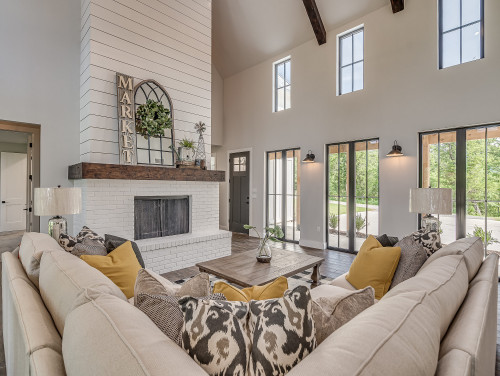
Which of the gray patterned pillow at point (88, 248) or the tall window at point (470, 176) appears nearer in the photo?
the gray patterned pillow at point (88, 248)

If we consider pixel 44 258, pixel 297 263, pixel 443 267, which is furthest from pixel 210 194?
pixel 443 267

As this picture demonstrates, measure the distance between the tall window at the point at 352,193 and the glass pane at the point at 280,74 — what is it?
6.61 feet

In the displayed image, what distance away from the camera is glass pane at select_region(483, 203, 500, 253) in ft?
11.9

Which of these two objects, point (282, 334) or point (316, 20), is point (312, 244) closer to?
point (316, 20)

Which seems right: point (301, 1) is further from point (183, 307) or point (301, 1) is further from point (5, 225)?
point (5, 225)

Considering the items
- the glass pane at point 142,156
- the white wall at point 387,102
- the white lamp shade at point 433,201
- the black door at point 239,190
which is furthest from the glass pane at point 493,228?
the glass pane at point 142,156

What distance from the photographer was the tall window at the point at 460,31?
3744 mm

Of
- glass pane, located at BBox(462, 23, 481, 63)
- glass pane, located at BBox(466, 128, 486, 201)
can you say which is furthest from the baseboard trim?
glass pane, located at BBox(462, 23, 481, 63)

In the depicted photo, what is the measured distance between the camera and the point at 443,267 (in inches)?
52.2

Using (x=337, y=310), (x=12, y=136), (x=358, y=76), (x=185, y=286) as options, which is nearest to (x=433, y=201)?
(x=337, y=310)

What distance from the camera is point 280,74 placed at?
6.12 metres

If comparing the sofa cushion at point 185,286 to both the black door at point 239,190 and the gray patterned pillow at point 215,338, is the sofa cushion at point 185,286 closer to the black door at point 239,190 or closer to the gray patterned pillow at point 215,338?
the gray patterned pillow at point 215,338

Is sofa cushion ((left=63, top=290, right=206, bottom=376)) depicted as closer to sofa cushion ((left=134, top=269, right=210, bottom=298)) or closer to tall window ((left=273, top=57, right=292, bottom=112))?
sofa cushion ((left=134, top=269, right=210, bottom=298))

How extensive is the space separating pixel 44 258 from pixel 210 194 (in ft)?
11.4
